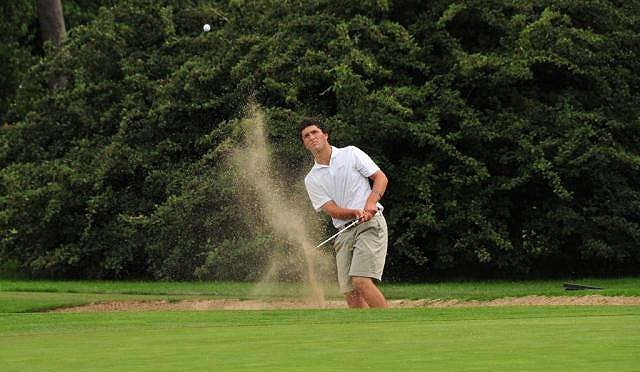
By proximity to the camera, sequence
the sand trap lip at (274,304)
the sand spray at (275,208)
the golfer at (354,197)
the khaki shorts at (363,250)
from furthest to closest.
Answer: the sand spray at (275,208), the sand trap lip at (274,304), the khaki shorts at (363,250), the golfer at (354,197)

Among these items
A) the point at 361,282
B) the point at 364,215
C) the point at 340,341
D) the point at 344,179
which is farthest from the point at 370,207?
the point at 340,341

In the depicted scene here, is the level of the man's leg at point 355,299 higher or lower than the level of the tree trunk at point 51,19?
lower

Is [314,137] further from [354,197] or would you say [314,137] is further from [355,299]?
[355,299]

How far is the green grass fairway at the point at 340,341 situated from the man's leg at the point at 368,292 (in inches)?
56.0

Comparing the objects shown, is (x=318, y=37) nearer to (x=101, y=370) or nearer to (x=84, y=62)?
(x=84, y=62)

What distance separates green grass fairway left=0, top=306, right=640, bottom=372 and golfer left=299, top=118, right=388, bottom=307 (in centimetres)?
151

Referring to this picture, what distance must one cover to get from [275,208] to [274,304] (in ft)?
10.4

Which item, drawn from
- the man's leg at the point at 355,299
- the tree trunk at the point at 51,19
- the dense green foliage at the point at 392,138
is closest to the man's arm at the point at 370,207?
the man's leg at the point at 355,299

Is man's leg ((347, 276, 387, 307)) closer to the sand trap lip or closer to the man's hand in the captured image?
the man's hand

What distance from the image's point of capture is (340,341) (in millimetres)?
7648

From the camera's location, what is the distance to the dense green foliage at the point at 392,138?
1925cm

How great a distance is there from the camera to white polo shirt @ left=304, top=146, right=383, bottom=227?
1203cm

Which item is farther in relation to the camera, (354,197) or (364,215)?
(354,197)

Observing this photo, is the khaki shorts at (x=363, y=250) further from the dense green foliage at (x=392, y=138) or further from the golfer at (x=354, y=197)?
the dense green foliage at (x=392, y=138)
